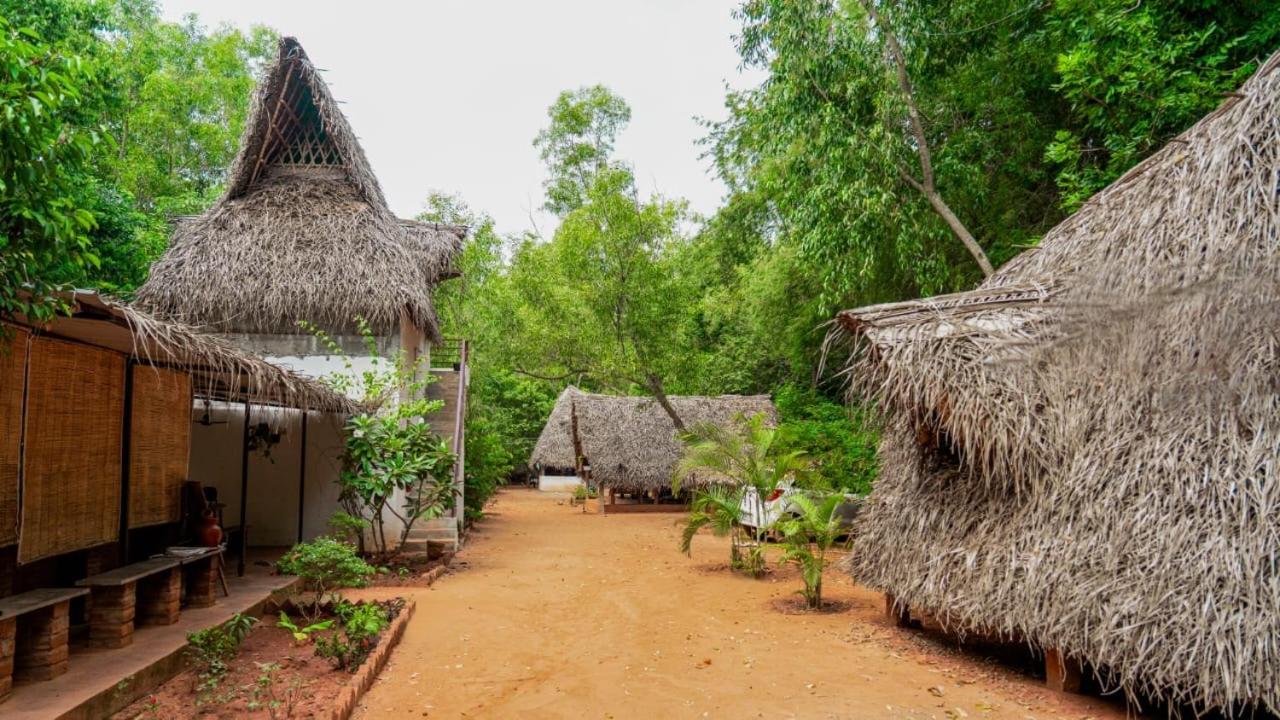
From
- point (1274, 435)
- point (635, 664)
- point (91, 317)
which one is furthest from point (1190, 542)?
point (91, 317)

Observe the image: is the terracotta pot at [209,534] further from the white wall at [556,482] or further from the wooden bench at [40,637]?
the white wall at [556,482]

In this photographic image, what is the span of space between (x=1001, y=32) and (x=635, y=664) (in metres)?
9.73

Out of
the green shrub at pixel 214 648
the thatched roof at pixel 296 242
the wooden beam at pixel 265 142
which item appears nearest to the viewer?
the green shrub at pixel 214 648

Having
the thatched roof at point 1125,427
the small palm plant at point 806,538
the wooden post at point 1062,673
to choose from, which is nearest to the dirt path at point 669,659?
the wooden post at point 1062,673

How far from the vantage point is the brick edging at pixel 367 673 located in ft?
14.2

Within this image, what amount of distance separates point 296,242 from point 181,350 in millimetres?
5723

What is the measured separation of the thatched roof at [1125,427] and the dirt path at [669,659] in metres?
0.52

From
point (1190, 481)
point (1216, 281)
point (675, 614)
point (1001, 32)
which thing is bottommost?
point (675, 614)

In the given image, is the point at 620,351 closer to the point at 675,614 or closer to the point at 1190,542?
the point at 675,614

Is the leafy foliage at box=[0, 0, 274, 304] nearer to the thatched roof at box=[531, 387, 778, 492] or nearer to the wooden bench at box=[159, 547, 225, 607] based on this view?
the wooden bench at box=[159, 547, 225, 607]

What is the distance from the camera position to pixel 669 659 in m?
5.80

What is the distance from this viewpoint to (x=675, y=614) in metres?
7.43

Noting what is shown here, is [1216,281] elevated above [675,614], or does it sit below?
above

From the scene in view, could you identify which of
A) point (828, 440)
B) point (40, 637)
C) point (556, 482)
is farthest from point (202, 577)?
point (556, 482)
